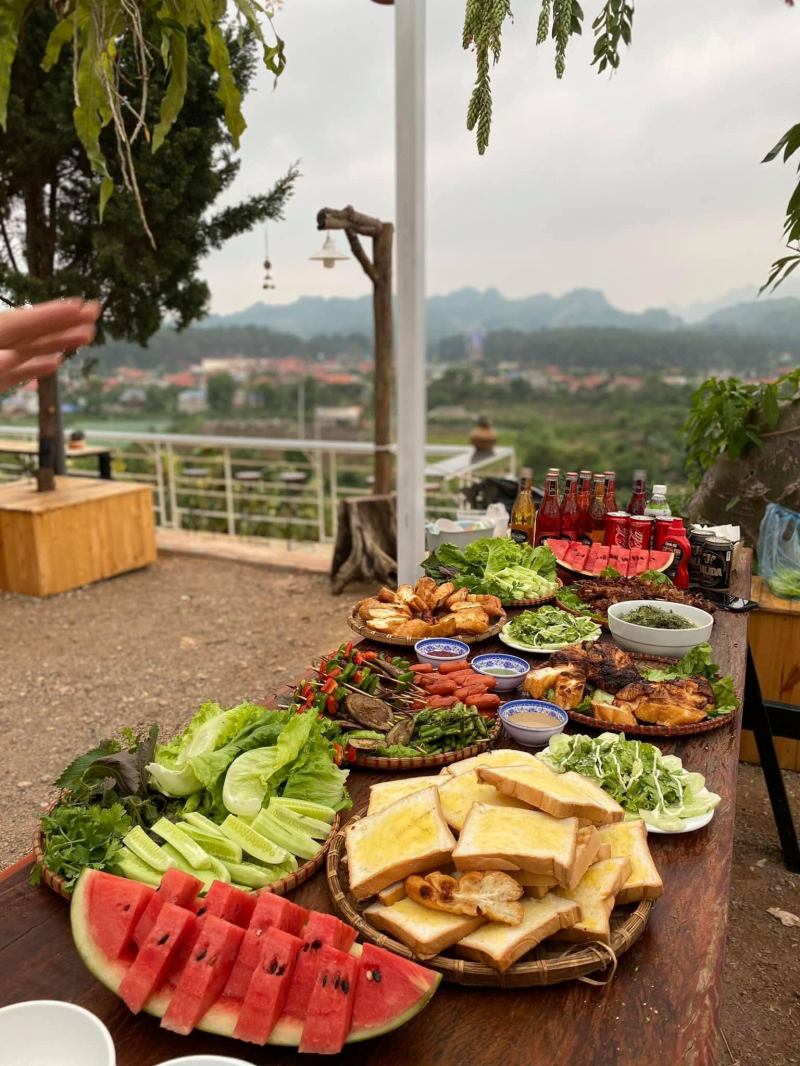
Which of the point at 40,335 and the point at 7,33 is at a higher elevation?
the point at 7,33

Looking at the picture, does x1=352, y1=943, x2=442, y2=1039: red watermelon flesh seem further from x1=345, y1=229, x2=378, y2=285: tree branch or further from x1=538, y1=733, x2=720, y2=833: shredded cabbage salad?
x1=345, y1=229, x2=378, y2=285: tree branch

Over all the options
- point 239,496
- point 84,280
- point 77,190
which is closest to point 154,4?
point 84,280

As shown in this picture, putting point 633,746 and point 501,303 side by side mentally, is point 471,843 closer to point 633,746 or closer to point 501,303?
point 633,746

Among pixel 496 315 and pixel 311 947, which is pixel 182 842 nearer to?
pixel 311 947

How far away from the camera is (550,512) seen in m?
3.12

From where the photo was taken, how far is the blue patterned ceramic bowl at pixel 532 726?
159 centimetres

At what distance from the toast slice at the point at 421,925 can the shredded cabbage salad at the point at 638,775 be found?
0.42 metres

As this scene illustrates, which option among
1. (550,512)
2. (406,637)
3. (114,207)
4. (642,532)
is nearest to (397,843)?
(406,637)

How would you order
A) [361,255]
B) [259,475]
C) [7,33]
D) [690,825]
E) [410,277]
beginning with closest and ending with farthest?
1. [690,825]
2. [7,33]
3. [410,277]
4. [361,255]
5. [259,475]

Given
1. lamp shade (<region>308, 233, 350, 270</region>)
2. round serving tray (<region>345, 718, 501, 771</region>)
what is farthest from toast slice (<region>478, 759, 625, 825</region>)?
lamp shade (<region>308, 233, 350, 270</region>)

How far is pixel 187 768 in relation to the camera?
1.37 meters

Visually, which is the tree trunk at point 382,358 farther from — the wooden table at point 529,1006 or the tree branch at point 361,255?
the wooden table at point 529,1006

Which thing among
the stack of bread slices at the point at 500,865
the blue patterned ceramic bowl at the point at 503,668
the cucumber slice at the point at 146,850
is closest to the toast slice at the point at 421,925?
the stack of bread slices at the point at 500,865

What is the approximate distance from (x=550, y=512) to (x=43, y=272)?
19.4ft
